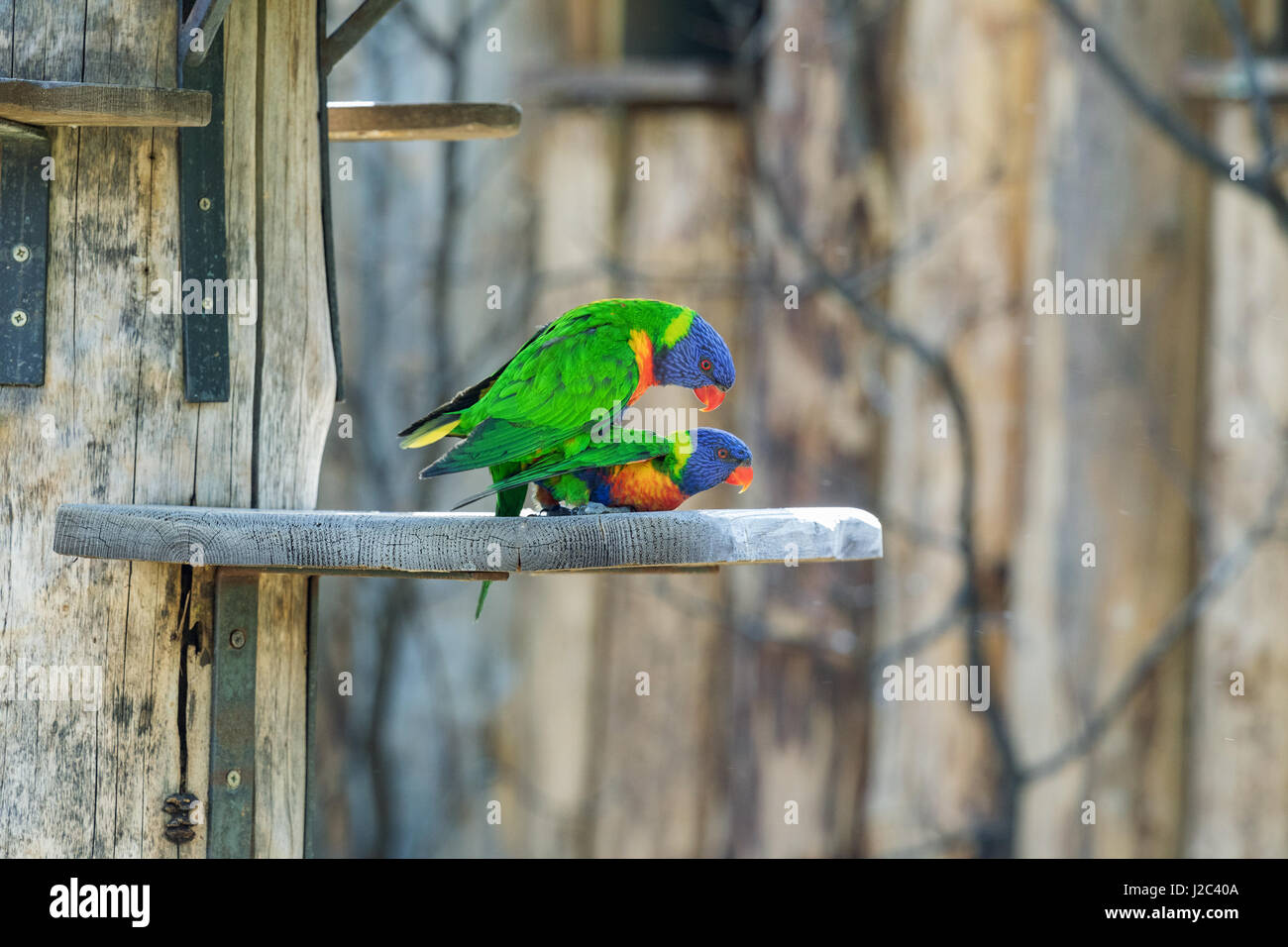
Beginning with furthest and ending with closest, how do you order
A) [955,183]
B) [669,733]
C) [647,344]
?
[669,733] → [955,183] → [647,344]

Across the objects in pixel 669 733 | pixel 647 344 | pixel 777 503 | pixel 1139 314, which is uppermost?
pixel 1139 314

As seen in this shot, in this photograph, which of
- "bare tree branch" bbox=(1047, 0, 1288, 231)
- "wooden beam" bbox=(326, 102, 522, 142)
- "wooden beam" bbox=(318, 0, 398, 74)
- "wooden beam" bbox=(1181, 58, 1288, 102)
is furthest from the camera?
"wooden beam" bbox=(1181, 58, 1288, 102)

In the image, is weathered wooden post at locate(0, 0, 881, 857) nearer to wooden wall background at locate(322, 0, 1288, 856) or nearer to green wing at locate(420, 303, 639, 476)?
green wing at locate(420, 303, 639, 476)

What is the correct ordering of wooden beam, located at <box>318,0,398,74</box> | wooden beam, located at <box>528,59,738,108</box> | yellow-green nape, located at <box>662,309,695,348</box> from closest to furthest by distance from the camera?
yellow-green nape, located at <box>662,309,695,348</box>, wooden beam, located at <box>318,0,398,74</box>, wooden beam, located at <box>528,59,738,108</box>

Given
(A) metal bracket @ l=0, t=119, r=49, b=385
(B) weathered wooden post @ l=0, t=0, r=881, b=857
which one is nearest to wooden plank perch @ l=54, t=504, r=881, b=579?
(B) weathered wooden post @ l=0, t=0, r=881, b=857

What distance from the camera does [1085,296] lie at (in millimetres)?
4480

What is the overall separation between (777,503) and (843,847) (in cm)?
126

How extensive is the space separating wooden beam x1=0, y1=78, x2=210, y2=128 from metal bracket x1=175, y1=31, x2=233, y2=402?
0.33 m

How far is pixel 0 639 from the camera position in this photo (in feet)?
8.04

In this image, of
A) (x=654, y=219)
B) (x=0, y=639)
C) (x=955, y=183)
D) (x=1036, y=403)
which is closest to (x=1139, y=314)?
(x=1036, y=403)

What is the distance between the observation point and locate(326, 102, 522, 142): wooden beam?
3148 millimetres

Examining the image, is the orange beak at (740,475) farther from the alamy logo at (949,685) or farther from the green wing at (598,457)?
the alamy logo at (949,685)

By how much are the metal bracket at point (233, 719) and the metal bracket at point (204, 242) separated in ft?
1.32
